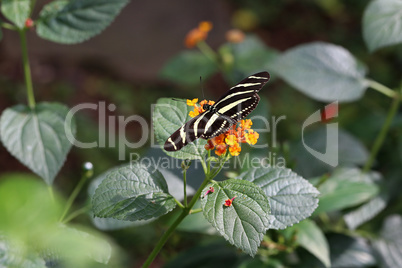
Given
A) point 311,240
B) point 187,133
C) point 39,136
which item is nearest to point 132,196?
point 187,133

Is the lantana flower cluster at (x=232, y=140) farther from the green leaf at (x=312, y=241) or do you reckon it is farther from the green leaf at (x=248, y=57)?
the green leaf at (x=248, y=57)


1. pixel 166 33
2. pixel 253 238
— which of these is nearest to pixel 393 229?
pixel 253 238

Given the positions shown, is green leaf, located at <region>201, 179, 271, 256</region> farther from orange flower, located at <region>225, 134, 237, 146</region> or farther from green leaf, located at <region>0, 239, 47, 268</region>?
green leaf, located at <region>0, 239, 47, 268</region>

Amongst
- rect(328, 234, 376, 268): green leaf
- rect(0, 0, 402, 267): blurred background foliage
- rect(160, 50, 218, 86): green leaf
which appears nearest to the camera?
rect(328, 234, 376, 268): green leaf

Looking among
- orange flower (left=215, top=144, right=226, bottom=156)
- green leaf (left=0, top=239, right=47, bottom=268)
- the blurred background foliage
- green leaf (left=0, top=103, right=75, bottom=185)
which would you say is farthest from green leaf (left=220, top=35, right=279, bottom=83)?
green leaf (left=0, top=239, right=47, bottom=268)

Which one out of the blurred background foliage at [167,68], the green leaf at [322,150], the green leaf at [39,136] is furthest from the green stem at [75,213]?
the blurred background foliage at [167,68]
